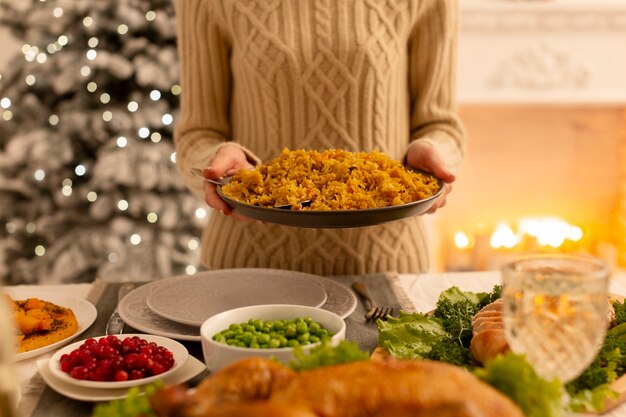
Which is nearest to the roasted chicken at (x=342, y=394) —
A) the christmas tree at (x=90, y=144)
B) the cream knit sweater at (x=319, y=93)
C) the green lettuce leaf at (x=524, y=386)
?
the green lettuce leaf at (x=524, y=386)

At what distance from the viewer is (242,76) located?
1.92 m

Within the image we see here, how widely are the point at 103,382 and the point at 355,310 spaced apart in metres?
0.59

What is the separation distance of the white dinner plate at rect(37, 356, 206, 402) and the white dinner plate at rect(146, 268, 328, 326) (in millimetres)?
229

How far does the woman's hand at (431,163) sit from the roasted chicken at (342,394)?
2.54 feet

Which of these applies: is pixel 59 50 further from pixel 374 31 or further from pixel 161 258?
pixel 374 31

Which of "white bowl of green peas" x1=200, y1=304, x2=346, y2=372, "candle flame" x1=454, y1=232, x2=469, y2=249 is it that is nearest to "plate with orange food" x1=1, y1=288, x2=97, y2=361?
"white bowl of green peas" x1=200, y1=304, x2=346, y2=372

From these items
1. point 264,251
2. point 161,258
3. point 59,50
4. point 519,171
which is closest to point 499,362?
point 264,251

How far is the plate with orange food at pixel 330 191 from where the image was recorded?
4.18 ft

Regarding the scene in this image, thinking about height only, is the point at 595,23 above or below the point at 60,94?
above

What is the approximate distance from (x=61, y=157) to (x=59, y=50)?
1.64 ft

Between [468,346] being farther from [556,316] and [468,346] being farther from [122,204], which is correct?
[122,204]

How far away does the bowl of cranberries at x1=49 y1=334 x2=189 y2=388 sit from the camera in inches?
40.7

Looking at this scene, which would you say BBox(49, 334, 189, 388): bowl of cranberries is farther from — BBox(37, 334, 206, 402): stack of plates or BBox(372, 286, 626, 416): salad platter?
BBox(372, 286, 626, 416): salad platter

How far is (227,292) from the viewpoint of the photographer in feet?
5.02
